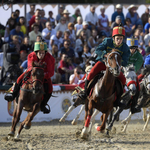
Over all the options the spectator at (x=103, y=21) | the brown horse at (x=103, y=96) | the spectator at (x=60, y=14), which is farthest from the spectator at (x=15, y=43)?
the brown horse at (x=103, y=96)

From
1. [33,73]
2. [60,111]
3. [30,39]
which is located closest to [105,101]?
[33,73]

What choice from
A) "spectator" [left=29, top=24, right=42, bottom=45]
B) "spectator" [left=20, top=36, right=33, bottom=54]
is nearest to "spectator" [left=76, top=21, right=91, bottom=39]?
"spectator" [left=29, top=24, right=42, bottom=45]

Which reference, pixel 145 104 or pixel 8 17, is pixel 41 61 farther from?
pixel 8 17

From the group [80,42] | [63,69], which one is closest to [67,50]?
[80,42]

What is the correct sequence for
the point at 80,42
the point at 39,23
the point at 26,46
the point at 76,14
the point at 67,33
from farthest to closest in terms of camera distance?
the point at 76,14 < the point at 39,23 < the point at 80,42 < the point at 67,33 < the point at 26,46

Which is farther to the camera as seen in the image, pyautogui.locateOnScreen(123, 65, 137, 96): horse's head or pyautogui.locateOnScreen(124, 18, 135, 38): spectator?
pyautogui.locateOnScreen(124, 18, 135, 38): spectator

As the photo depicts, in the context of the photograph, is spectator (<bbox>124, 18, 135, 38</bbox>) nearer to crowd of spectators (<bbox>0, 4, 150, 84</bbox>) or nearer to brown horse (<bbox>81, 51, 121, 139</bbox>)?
crowd of spectators (<bbox>0, 4, 150, 84</bbox>)

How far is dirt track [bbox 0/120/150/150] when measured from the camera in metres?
6.84

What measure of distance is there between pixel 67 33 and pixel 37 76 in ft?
23.2

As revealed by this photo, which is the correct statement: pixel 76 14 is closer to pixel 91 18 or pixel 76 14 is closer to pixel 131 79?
pixel 91 18

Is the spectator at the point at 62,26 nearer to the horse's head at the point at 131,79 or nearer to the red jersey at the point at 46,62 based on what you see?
the horse's head at the point at 131,79

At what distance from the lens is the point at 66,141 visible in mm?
7664

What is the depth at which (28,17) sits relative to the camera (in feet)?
49.9

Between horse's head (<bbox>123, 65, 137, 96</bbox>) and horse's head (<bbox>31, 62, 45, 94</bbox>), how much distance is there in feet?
7.99
